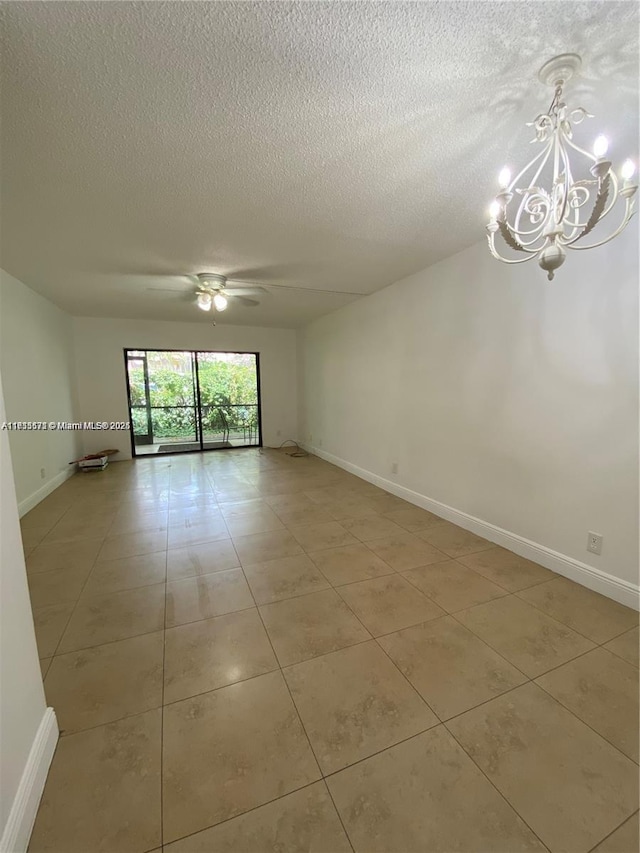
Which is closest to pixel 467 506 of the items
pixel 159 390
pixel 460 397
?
pixel 460 397

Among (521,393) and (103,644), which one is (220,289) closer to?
(521,393)

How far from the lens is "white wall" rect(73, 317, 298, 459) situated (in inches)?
206

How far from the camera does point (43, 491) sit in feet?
12.0

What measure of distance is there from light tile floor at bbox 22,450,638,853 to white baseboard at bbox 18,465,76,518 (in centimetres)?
82

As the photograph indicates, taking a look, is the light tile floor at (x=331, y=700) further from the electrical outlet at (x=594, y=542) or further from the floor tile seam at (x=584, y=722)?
the electrical outlet at (x=594, y=542)

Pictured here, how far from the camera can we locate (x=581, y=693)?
1.35 meters

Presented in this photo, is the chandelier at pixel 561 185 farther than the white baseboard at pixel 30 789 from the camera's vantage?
Yes

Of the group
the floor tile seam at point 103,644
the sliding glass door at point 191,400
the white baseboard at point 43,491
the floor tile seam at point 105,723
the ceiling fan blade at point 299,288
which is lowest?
the floor tile seam at point 105,723

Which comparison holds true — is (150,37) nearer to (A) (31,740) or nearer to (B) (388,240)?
(B) (388,240)

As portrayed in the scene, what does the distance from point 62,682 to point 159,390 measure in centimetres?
503

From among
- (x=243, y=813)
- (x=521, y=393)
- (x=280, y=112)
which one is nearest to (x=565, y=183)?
(x=280, y=112)

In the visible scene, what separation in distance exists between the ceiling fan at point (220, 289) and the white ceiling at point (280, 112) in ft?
2.22

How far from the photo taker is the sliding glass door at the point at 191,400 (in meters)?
5.69

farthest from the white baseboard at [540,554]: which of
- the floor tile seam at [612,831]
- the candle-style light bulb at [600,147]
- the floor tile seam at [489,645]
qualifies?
the candle-style light bulb at [600,147]
